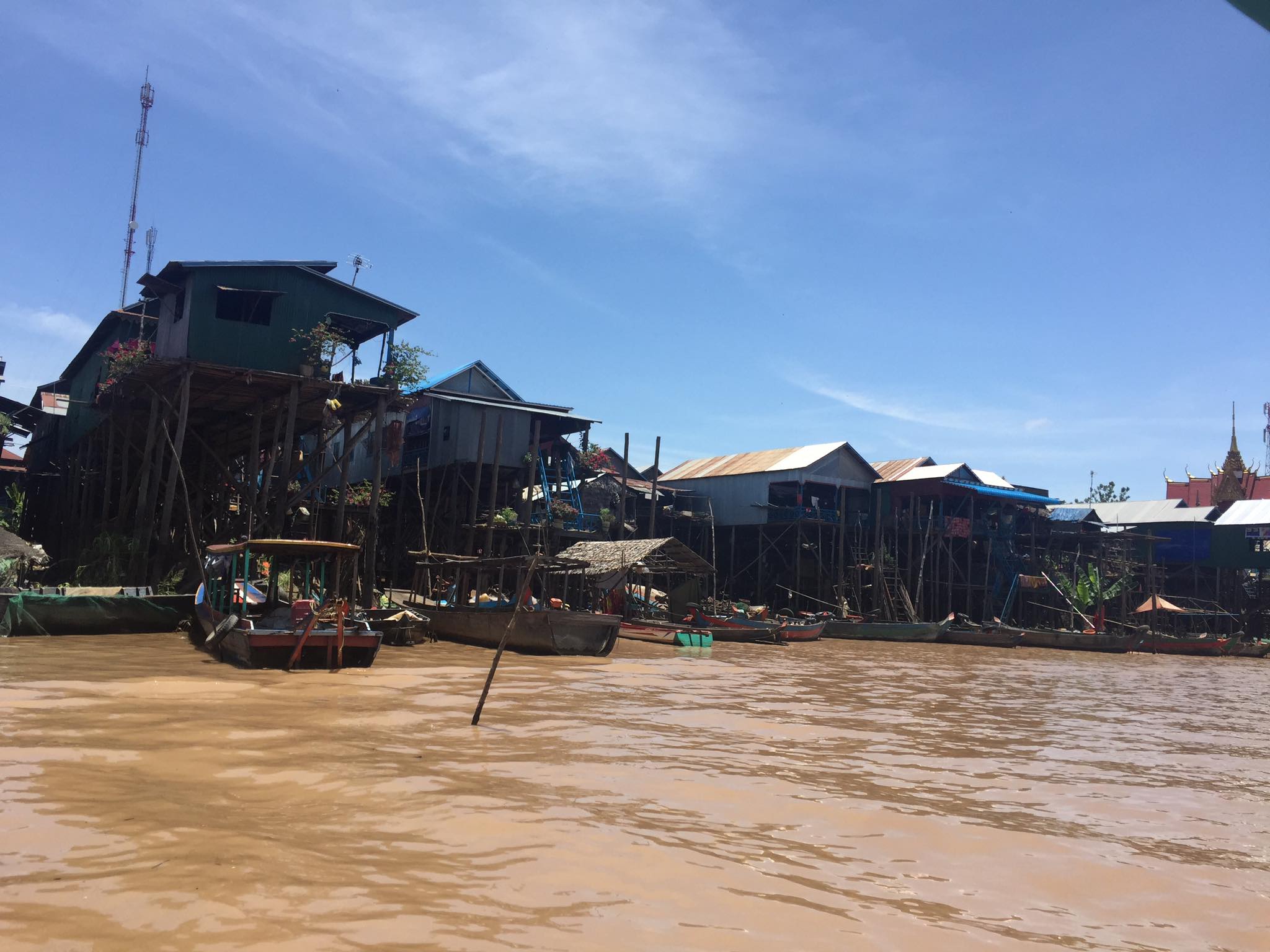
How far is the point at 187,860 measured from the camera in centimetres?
477

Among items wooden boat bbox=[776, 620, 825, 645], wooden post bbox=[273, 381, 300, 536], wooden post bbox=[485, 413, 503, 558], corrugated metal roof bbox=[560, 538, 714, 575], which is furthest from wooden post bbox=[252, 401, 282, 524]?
wooden boat bbox=[776, 620, 825, 645]

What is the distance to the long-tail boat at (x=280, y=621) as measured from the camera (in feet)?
43.6

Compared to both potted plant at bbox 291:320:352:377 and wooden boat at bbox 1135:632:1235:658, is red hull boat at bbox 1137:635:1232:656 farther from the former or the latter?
potted plant at bbox 291:320:352:377

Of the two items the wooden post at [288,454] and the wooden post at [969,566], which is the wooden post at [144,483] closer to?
the wooden post at [288,454]

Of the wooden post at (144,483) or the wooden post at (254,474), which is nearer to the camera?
the wooden post at (144,483)

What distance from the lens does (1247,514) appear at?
4303 centimetres

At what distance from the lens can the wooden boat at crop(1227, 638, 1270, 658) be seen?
3572 cm

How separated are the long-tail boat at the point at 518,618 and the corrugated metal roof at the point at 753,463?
53.1 ft

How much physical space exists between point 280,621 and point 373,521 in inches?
230

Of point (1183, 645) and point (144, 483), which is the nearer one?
point (144, 483)

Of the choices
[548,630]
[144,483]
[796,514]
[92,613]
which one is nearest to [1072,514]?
[796,514]

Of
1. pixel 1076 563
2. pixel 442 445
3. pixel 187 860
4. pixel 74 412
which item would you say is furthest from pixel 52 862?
pixel 1076 563

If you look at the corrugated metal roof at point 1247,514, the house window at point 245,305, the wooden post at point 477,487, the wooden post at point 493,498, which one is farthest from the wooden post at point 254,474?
the corrugated metal roof at point 1247,514

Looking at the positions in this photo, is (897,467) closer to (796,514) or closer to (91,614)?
(796,514)
